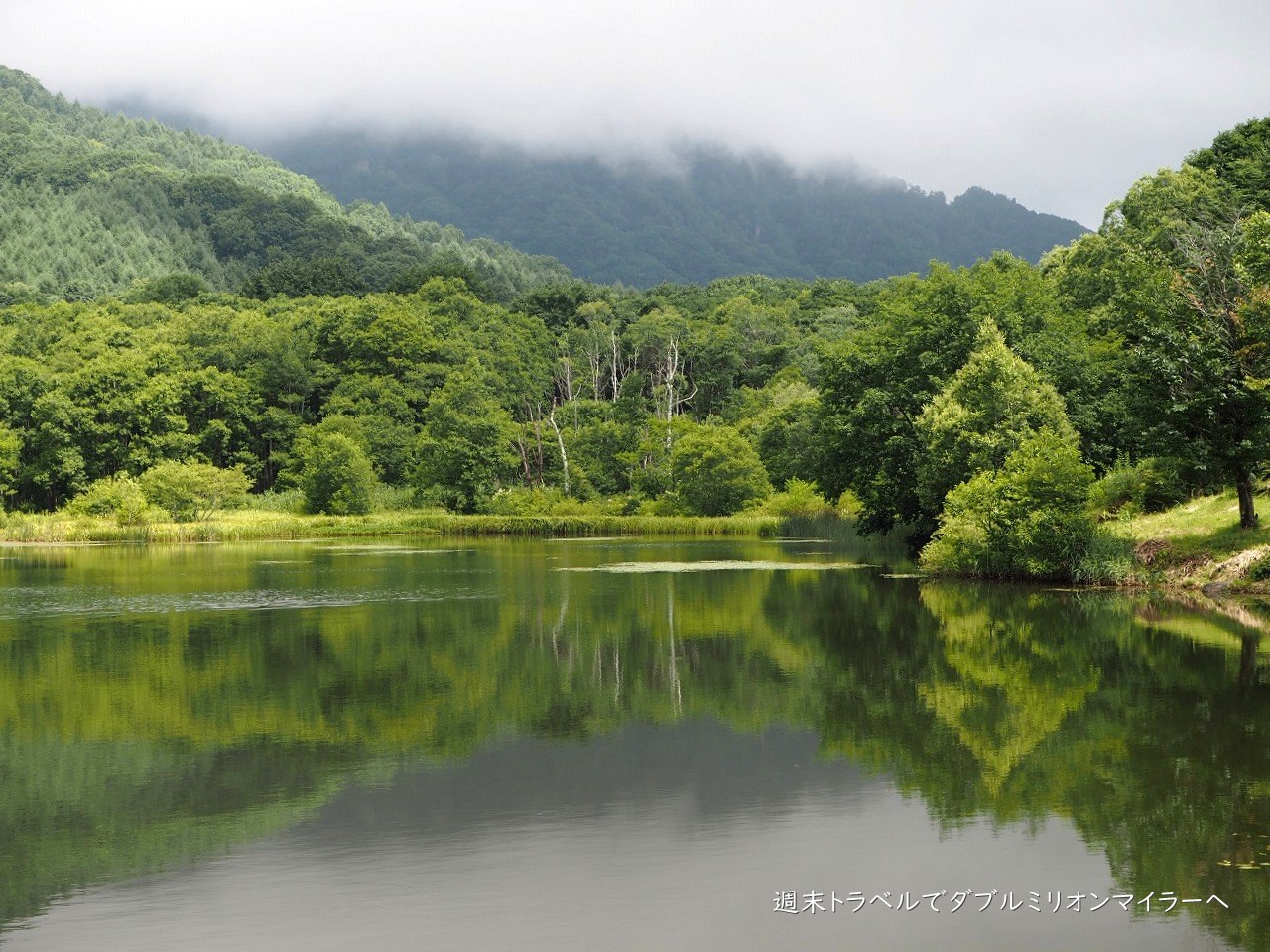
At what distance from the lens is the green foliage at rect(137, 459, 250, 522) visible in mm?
74938

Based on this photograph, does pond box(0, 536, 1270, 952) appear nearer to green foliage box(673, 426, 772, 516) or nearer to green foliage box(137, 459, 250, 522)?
green foliage box(673, 426, 772, 516)

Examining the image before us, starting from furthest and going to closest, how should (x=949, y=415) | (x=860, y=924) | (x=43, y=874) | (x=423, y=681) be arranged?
(x=949, y=415) → (x=423, y=681) → (x=43, y=874) → (x=860, y=924)

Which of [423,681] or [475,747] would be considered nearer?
[475,747]

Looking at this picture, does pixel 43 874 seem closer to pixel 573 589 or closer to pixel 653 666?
pixel 653 666

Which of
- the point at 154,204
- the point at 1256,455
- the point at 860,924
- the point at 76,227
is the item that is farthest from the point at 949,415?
the point at 154,204

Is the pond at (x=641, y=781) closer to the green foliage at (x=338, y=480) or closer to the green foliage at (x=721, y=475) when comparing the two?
the green foliage at (x=721, y=475)

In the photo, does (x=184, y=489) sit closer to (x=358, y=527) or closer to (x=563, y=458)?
(x=358, y=527)

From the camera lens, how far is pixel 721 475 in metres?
73.1

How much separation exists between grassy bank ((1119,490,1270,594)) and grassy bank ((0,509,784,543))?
3222 cm

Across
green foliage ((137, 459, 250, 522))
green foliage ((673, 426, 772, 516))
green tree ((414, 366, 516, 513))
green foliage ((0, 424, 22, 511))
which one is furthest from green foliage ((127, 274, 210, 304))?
green foliage ((673, 426, 772, 516))

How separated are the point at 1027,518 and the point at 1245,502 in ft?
17.2

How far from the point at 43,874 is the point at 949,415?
34760mm

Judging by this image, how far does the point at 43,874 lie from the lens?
1091 cm

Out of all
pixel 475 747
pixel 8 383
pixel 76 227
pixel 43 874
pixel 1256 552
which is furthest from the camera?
pixel 76 227
